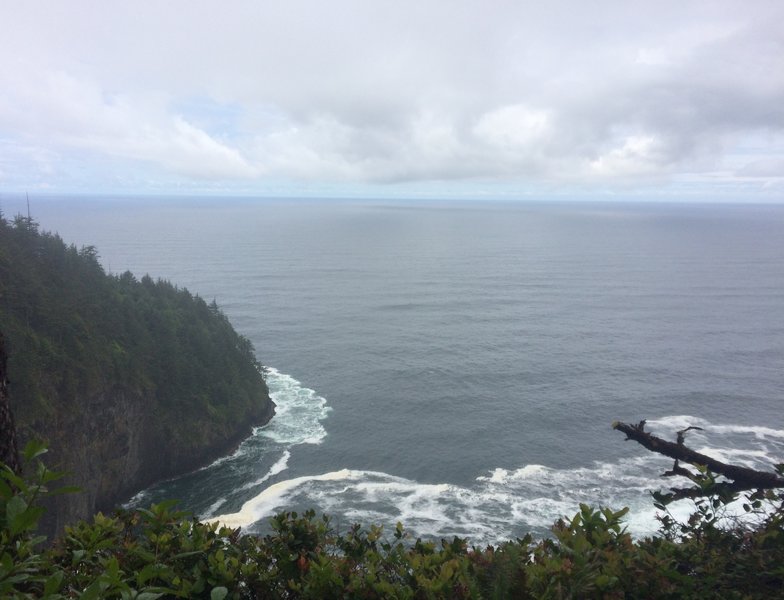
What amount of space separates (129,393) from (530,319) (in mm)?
58243

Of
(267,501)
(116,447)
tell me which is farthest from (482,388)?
(116,447)

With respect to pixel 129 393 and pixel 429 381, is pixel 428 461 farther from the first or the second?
pixel 129 393

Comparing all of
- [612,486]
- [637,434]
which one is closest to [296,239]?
[612,486]

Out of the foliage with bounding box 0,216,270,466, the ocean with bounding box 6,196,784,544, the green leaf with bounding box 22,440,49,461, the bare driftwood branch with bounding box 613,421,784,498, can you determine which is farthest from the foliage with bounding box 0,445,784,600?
the foliage with bounding box 0,216,270,466

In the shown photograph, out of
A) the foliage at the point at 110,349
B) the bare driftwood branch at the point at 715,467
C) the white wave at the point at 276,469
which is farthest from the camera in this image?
the white wave at the point at 276,469

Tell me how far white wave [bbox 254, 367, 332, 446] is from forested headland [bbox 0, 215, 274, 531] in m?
1.81

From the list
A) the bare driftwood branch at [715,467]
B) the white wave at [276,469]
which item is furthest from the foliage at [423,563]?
the white wave at [276,469]

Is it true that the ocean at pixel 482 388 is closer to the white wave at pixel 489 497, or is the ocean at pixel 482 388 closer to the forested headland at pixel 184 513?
the white wave at pixel 489 497

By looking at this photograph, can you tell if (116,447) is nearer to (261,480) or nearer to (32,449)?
(261,480)

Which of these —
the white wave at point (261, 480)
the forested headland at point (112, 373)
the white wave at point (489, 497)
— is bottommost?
the white wave at point (261, 480)

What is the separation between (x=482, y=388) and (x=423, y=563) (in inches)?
2075

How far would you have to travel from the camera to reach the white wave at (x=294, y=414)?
163 feet

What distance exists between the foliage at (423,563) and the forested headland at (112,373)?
2782cm

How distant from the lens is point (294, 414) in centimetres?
5397
